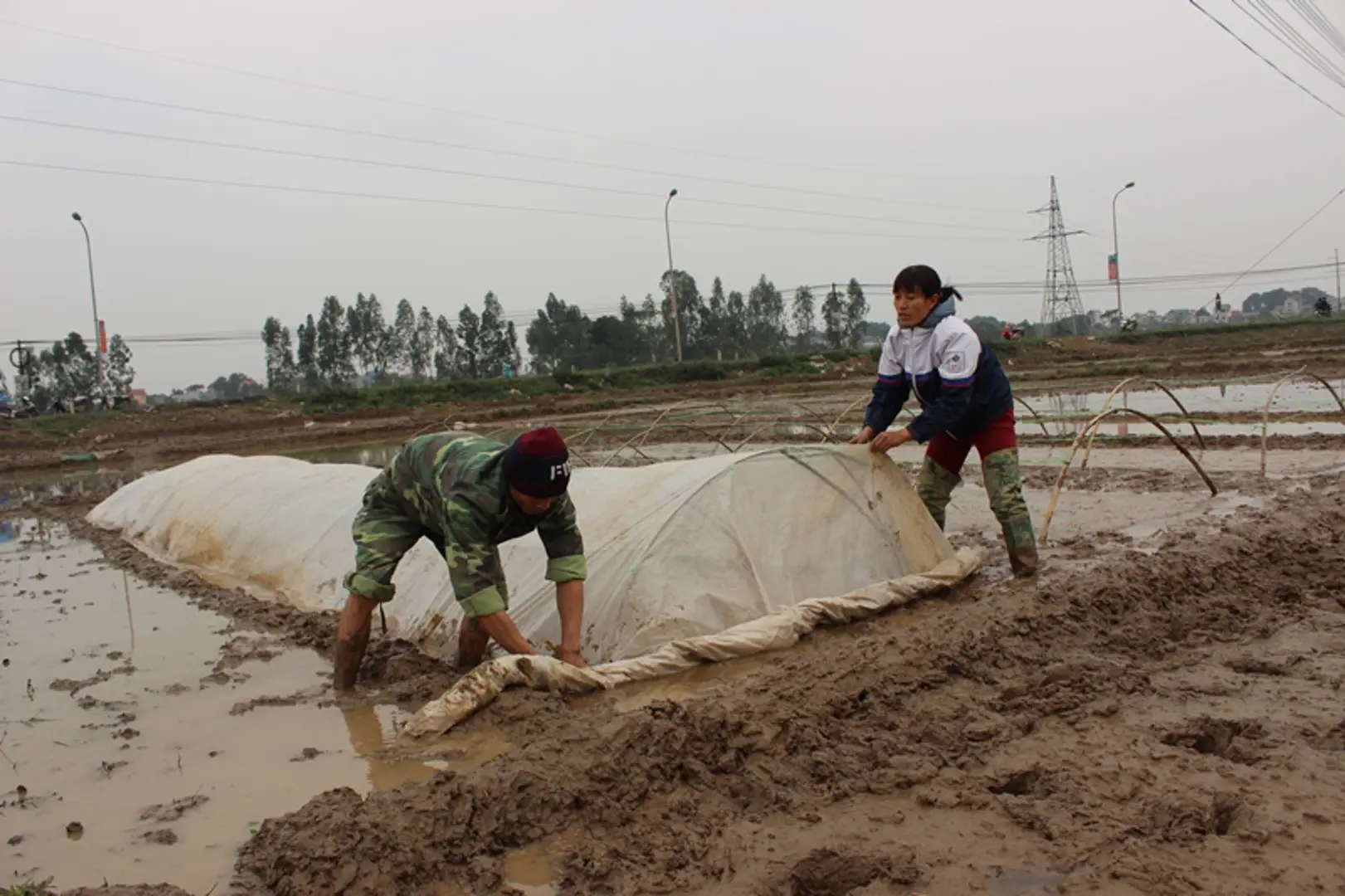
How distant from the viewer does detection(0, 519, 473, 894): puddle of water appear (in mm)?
2945

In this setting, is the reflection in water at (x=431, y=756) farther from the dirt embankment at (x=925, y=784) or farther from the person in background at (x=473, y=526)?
the person in background at (x=473, y=526)

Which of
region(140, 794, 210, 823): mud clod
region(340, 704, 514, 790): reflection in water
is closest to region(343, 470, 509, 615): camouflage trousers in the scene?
region(340, 704, 514, 790): reflection in water

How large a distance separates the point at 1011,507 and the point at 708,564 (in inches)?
67.8

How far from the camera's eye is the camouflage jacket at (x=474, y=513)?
11.4 ft

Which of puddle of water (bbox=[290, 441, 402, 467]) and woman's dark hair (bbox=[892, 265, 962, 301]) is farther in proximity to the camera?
puddle of water (bbox=[290, 441, 402, 467])

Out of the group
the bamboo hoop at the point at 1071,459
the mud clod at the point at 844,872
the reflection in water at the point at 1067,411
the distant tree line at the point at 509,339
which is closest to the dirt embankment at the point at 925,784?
the mud clod at the point at 844,872

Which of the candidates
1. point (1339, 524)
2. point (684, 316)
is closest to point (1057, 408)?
point (1339, 524)

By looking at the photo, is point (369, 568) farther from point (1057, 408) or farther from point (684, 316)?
point (684, 316)

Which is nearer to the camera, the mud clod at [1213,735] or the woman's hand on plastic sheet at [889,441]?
the mud clod at [1213,735]

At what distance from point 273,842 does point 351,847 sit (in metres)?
0.32

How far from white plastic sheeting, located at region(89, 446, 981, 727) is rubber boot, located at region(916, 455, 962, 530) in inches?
6.4

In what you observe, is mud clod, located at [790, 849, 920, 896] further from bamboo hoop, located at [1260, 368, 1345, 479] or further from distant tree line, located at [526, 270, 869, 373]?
distant tree line, located at [526, 270, 869, 373]

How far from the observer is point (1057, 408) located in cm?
1559

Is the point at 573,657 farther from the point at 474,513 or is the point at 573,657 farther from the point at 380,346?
the point at 380,346
